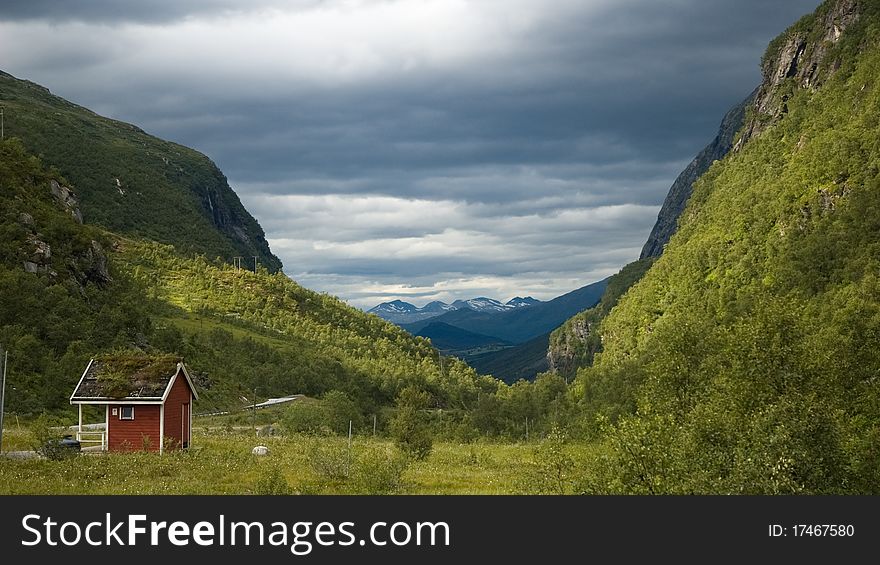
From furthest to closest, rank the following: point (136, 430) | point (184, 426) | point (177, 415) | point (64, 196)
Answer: point (64, 196) → point (184, 426) → point (177, 415) → point (136, 430)

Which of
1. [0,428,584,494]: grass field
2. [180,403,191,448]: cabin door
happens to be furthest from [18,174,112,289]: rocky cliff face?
[180,403,191,448]: cabin door

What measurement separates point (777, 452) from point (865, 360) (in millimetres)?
25557

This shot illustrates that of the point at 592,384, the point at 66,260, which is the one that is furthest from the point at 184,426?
the point at 592,384

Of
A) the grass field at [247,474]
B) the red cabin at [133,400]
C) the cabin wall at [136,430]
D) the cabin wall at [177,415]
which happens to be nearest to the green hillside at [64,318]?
the red cabin at [133,400]

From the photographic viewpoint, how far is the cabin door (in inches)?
2414

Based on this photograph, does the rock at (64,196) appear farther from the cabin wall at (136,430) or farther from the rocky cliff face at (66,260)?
the cabin wall at (136,430)

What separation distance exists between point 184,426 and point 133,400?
5.43 metres

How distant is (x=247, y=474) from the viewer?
4859cm

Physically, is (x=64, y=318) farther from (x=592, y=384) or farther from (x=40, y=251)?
(x=592, y=384)

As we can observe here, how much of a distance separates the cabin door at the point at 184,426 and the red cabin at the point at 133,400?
81 cm

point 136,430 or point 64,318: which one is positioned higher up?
point 64,318

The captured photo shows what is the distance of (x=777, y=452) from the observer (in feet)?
95.7

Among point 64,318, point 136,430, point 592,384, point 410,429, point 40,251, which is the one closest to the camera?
point 136,430
